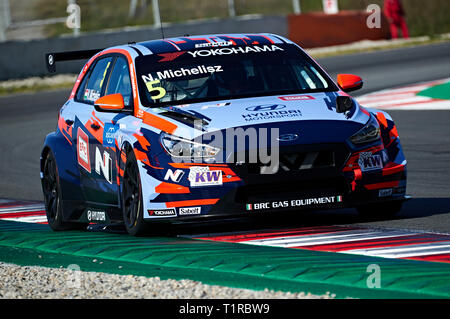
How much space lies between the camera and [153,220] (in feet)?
26.0

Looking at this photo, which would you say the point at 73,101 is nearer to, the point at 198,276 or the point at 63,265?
the point at 63,265

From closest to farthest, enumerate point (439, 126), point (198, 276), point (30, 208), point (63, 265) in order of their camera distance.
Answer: point (198, 276), point (63, 265), point (30, 208), point (439, 126)

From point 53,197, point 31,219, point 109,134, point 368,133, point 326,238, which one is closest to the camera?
point 326,238

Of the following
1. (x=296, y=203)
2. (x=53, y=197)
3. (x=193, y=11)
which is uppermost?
(x=296, y=203)

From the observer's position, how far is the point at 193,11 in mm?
41219

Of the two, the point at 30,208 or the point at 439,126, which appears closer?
the point at 30,208

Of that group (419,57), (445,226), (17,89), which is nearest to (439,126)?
(445,226)

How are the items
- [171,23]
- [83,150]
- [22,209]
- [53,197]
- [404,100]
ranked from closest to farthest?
[83,150] → [53,197] → [22,209] → [404,100] → [171,23]

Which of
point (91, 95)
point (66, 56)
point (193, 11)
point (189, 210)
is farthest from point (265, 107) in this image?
point (193, 11)

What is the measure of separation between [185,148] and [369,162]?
51.0 inches

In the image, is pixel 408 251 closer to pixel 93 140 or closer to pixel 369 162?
pixel 369 162

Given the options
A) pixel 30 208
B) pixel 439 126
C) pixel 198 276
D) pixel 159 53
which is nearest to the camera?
pixel 198 276

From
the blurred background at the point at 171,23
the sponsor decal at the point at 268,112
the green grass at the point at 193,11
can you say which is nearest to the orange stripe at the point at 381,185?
the sponsor decal at the point at 268,112

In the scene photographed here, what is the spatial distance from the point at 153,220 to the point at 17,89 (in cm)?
1877
